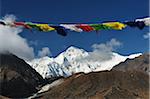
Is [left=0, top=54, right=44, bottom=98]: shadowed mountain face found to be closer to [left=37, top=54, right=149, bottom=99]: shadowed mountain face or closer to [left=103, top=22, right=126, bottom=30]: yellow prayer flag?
[left=37, top=54, right=149, bottom=99]: shadowed mountain face

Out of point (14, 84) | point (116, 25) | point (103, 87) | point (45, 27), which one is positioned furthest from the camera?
point (14, 84)

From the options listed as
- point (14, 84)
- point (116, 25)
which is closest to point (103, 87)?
point (14, 84)

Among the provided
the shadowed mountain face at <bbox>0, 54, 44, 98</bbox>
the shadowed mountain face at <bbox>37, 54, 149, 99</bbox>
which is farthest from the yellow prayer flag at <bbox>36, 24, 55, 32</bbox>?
the shadowed mountain face at <bbox>0, 54, 44, 98</bbox>

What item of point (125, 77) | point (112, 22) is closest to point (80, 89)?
point (125, 77)

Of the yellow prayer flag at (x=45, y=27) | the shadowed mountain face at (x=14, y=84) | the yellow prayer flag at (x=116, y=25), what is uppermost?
the yellow prayer flag at (x=45, y=27)

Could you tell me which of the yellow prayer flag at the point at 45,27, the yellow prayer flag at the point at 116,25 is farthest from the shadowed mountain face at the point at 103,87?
the yellow prayer flag at the point at 116,25

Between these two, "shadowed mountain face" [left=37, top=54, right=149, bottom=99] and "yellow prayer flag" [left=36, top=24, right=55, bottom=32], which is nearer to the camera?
"yellow prayer flag" [left=36, top=24, right=55, bottom=32]

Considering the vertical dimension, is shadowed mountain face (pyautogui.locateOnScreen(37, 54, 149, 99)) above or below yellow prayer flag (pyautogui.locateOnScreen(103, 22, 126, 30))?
below

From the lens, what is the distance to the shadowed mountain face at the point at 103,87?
148875 millimetres

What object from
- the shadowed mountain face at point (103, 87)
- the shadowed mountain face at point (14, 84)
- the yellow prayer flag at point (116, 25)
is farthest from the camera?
the shadowed mountain face at point (14, 84)

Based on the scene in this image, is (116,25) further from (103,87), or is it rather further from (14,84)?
(14,84)

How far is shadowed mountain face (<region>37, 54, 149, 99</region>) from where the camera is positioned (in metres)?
149

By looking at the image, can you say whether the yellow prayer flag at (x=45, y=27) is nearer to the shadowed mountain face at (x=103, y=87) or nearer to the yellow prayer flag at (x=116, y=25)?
the yellow prayer flag at (x=116, y=25)

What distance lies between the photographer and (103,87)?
15950 cm
